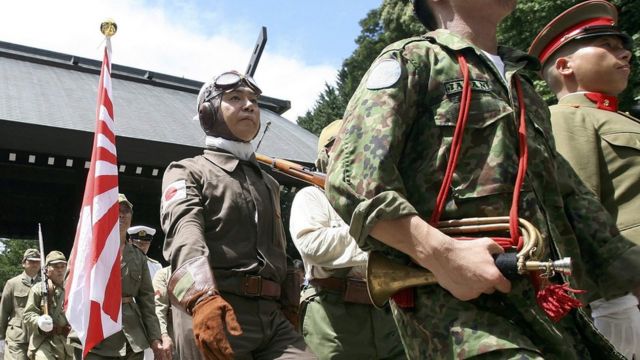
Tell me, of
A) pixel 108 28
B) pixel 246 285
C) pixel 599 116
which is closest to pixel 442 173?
pixel 246 285

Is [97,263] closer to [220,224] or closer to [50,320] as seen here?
[220,224]

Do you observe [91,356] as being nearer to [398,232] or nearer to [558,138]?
[558,138]

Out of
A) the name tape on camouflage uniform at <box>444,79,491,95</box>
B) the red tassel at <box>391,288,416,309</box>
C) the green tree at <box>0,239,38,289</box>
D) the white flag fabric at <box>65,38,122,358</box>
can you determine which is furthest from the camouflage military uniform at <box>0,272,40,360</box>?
the green tree at <box>0,239,38,289</box>

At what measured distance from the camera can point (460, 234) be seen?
168 centimetres

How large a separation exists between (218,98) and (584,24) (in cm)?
190

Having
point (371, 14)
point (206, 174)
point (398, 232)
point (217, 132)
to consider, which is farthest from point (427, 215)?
point (371, 14)

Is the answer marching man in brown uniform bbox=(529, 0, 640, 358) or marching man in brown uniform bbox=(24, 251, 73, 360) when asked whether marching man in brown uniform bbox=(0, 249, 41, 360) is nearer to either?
marching man in brown uniform bbox=(24, 251, 73, 360)

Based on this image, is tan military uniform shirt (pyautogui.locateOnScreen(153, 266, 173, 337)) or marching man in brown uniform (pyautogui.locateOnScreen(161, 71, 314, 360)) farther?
tan military uniform shirt (pyautogui.locateOnScreen(153, 266, 173, 337))

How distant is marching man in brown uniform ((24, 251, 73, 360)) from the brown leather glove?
7073 mm

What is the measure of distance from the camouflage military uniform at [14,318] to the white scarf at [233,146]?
715 cm

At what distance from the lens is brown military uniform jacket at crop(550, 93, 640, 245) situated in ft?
9.50

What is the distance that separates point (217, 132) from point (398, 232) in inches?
83.4

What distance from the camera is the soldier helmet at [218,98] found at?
3.55 metres

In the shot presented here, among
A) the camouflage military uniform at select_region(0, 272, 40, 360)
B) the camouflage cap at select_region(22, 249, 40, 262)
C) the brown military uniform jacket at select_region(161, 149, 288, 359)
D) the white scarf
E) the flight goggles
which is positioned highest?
the flight goggles
